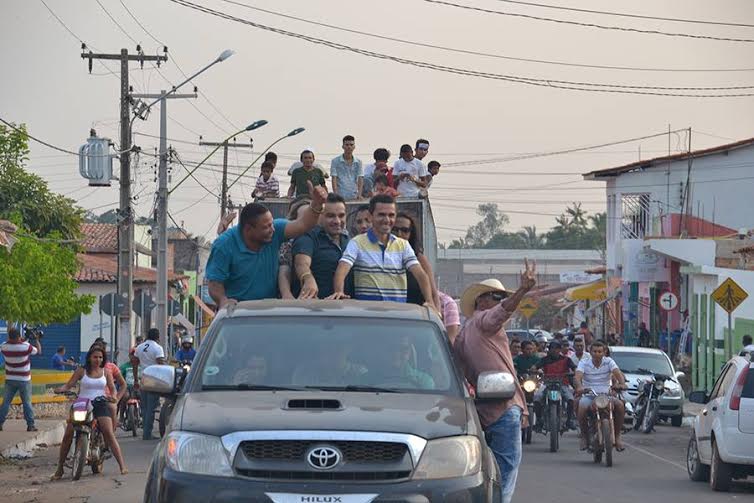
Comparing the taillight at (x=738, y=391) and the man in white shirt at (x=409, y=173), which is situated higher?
the man in white shirt at (x=409, y=173)

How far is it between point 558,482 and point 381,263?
7516 mm

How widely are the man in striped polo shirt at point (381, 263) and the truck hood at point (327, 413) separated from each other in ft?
8.33

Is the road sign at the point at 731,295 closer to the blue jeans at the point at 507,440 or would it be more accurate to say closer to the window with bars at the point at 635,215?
the blue jeans at the point at 507,440

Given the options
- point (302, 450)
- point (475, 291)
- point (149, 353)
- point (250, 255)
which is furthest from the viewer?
point (149, 353)

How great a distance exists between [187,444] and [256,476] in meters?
0.42

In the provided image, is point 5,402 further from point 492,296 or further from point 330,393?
point 330,393

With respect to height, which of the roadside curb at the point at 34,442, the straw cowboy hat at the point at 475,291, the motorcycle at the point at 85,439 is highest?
the straw cowboy hat at the point at 475,291

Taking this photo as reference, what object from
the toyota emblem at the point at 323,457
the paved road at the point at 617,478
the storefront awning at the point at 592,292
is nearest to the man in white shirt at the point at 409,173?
the paved road at the point at 617,478

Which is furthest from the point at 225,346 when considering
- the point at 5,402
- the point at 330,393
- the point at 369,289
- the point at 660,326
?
the point at 660,326

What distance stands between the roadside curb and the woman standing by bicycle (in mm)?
3010

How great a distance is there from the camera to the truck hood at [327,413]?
23.9 feet

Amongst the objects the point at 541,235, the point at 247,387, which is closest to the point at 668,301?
the point at 247,387

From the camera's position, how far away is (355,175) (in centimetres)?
2033

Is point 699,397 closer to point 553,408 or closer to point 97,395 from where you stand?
point 553,408
